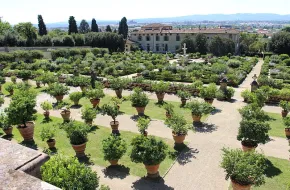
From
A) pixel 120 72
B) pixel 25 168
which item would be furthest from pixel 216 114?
pixel 120 72

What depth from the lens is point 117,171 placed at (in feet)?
34.2

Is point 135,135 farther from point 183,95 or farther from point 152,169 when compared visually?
point 183,95

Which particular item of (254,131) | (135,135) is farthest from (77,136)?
(254,131)

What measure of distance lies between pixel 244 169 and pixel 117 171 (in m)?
4.93

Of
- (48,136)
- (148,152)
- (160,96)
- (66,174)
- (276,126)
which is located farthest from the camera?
(160,96)

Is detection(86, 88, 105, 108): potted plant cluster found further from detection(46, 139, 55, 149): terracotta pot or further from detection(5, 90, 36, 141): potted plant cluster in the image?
detection(46, 139, 55, 149): terracotta pot

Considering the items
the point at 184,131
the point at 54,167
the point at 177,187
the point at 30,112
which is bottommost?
the point at 177,187

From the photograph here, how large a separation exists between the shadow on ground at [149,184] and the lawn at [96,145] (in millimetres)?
399

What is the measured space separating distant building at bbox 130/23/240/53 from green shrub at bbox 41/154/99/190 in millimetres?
58087

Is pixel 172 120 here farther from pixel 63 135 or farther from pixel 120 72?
pixel 120 72

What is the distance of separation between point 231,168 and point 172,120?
14.7 feet

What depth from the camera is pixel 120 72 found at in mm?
32594

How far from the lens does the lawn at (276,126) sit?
1381cm

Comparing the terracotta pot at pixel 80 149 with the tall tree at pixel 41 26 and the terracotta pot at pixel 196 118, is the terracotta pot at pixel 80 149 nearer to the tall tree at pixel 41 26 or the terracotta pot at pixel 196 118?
A: the terracotta pot at pixel 196 118
